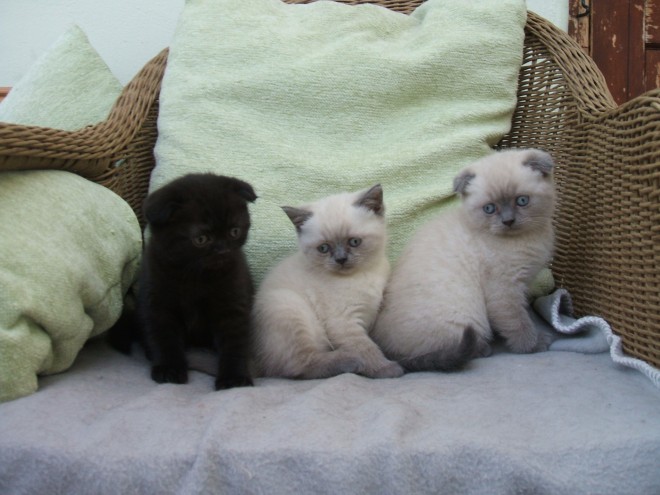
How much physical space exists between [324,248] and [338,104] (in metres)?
0.55

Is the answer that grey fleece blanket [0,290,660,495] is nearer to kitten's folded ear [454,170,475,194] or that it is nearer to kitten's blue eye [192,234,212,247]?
kitten's blue eye [192,234,212,247]

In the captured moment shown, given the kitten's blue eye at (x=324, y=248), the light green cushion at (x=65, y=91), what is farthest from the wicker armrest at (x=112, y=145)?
the kitten's blue eye at (x=324, y=248)

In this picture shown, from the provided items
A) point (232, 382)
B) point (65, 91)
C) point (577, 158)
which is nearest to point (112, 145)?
point (65, 91)

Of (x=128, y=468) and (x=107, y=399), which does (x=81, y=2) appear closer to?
→ (x=107, y=399)

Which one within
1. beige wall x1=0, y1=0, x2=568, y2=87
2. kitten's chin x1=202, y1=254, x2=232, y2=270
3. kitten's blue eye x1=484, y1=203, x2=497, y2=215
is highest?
beige wall x1=0, y1=0, x2=568, y2=87

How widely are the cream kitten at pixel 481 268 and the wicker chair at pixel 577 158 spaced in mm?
129

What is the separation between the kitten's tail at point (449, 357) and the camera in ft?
4.43

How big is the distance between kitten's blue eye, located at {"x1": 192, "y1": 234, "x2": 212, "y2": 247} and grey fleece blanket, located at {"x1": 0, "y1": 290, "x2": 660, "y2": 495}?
1.24 feet

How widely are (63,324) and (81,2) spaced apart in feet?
5.78

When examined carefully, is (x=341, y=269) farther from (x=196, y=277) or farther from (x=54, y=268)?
(x=54, y=268)

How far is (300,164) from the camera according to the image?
181cm

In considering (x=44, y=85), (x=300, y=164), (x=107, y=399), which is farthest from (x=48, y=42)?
(x=107, y=399)

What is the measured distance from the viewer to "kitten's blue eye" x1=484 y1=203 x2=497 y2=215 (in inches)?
62.4

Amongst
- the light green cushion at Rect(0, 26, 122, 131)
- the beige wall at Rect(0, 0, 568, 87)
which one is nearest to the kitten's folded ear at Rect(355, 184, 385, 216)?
the light green cushion at Rect(0, 26, 122, 131)
